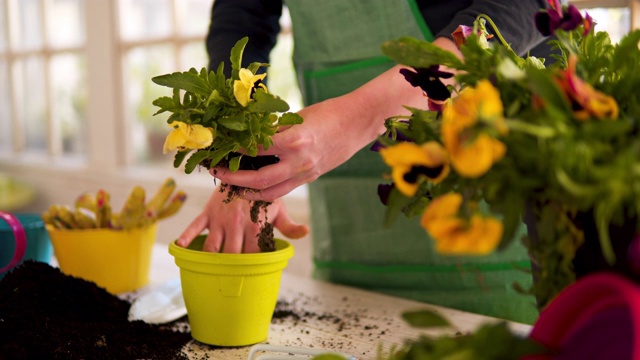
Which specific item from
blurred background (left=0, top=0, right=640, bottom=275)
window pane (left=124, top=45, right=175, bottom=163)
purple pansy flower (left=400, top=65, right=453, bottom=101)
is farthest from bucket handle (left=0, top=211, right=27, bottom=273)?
window pane (left=124, top=45, right=175, bottom=163)

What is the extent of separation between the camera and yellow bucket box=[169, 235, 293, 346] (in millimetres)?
811

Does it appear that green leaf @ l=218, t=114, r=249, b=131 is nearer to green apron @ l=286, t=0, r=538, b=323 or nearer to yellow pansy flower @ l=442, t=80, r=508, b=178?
yellow pansy flower @ l=442, t=80, r=508, b=178

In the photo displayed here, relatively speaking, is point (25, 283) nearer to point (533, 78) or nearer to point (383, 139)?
point (383, 139)

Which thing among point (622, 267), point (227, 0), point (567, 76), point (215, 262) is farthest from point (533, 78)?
point (227, 0)

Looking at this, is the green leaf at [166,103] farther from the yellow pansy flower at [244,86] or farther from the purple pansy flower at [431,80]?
the purple pansy flower at [431,80]

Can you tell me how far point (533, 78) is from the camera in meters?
0.38

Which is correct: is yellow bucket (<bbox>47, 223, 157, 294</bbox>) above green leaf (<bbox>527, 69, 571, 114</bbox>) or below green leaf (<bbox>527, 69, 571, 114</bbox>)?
below

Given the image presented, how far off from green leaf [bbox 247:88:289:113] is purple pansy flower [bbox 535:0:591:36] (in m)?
0.25

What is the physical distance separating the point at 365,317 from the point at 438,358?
582 mm

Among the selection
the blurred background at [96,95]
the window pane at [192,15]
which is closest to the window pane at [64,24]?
the blurred background at [96,95]

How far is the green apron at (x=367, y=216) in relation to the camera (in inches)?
43.9

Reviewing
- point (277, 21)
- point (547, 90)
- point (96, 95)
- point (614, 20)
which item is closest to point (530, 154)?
point (547, 90)

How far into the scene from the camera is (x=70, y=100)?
117 inches

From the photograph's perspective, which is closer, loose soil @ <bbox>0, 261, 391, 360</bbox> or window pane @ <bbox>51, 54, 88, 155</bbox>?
loose soil @ <bbox>0, 261, 391, 360</bbox>
